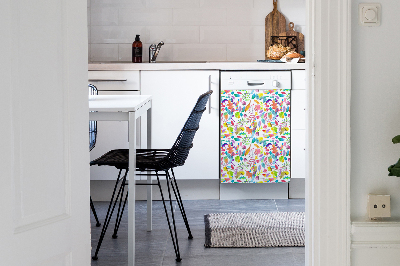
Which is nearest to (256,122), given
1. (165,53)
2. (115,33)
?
(165,53)

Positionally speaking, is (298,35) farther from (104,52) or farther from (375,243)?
(375,243)

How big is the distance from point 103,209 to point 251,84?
1.46 m

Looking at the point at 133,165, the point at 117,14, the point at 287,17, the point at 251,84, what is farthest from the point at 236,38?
the point at 133,165

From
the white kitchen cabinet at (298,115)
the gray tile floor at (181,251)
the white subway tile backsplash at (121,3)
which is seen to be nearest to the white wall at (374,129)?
the gray tile floor at (181,251)

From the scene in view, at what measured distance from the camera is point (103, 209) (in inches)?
145

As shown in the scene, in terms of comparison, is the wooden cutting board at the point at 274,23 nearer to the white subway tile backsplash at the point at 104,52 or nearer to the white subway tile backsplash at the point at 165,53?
the white subway tile backsplash at the point at 165,53

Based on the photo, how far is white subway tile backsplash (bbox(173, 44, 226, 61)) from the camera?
4461 mm

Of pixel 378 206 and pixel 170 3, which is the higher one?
pixel 170 3

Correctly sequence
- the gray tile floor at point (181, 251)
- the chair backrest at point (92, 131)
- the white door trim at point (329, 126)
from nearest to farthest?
the white door trim at point (329, 126) < the gray tile floor at point (181, 251) < the chair backrest at point (92, 131)

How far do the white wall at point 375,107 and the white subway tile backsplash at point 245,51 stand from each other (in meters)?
2.81

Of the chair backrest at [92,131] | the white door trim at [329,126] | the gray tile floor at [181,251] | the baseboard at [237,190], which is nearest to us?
the white door trim at [329,126]

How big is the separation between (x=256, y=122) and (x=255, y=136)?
0.35ft

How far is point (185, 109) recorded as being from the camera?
381 centimetres

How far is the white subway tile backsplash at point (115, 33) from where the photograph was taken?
4.44 meters
